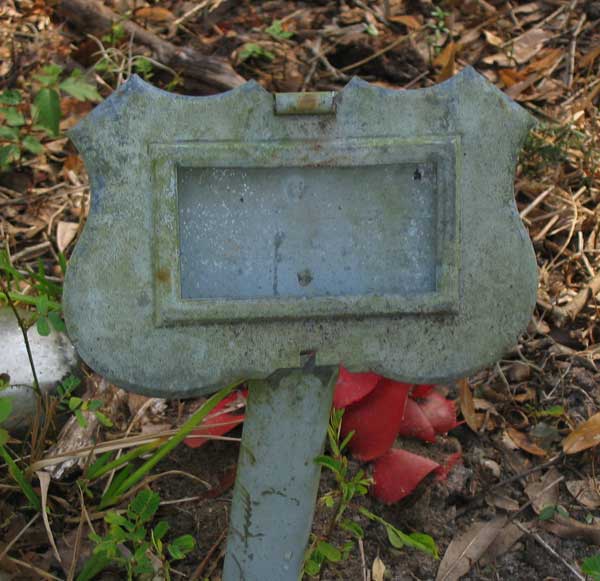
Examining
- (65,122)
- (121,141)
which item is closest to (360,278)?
(121,141)

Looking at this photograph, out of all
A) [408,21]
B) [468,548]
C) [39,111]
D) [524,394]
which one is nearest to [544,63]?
[408,21]

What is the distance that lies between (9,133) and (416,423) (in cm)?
130

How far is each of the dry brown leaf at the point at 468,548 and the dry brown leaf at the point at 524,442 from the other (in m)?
0.17

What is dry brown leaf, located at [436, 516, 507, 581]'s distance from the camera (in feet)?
5.18

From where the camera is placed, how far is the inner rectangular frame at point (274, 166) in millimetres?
1077

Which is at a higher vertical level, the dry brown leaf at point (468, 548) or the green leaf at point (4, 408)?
the green leaf at point (4, 408)

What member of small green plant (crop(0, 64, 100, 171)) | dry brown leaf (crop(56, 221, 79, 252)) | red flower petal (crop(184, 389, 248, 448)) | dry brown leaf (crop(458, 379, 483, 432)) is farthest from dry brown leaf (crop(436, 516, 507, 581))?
small green plant (crop(0, 64, 100, 171))

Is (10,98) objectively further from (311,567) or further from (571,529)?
(571,529)

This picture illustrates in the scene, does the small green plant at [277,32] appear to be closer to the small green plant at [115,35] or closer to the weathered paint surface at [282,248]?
the small green plant at [115,35]

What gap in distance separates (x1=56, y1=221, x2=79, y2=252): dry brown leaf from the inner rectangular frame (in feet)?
3.70

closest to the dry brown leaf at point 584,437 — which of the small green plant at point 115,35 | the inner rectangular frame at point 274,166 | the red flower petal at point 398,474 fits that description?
the red flower petal at point 398,474

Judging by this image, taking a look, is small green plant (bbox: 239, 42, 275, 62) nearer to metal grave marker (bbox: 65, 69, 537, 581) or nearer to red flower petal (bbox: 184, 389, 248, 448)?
red flower petal (bbox: 184, 389, 248, 448)

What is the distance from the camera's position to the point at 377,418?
5.27ft

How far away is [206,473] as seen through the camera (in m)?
1.70
